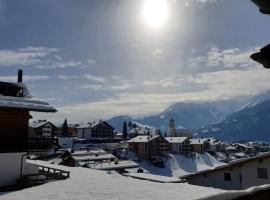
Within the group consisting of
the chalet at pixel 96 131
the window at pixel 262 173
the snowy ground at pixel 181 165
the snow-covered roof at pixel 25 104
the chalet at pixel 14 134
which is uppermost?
the chalet at pixel 96 131

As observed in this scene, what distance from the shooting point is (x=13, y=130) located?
62.0ft

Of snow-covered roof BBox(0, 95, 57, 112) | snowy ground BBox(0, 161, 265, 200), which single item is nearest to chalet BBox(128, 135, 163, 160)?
snow-covered roof BBox(0, 95, 57, 112)

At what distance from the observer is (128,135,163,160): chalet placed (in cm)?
11675

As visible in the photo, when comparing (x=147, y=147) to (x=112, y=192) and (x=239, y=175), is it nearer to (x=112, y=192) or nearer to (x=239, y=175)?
(x=239, y=175)

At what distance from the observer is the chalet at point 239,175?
27.2 meters

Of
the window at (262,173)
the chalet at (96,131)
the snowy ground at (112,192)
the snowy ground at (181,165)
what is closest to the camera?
the snowy ground at (112,192)

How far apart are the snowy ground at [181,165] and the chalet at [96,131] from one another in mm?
29999

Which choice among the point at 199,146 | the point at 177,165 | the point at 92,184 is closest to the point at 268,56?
the point at 92,184

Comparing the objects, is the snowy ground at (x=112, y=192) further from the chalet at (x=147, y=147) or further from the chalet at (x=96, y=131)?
the chalet at (x=96, y=131)

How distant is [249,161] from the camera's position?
27875 mm

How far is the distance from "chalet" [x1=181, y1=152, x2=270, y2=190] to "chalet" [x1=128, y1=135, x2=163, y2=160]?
83.8m

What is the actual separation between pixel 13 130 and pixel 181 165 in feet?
333

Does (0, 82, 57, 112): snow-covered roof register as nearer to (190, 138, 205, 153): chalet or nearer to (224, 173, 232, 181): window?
(224, 173, 232, 181): window

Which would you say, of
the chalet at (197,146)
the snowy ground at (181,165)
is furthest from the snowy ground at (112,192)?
the chalet at (197,146)
